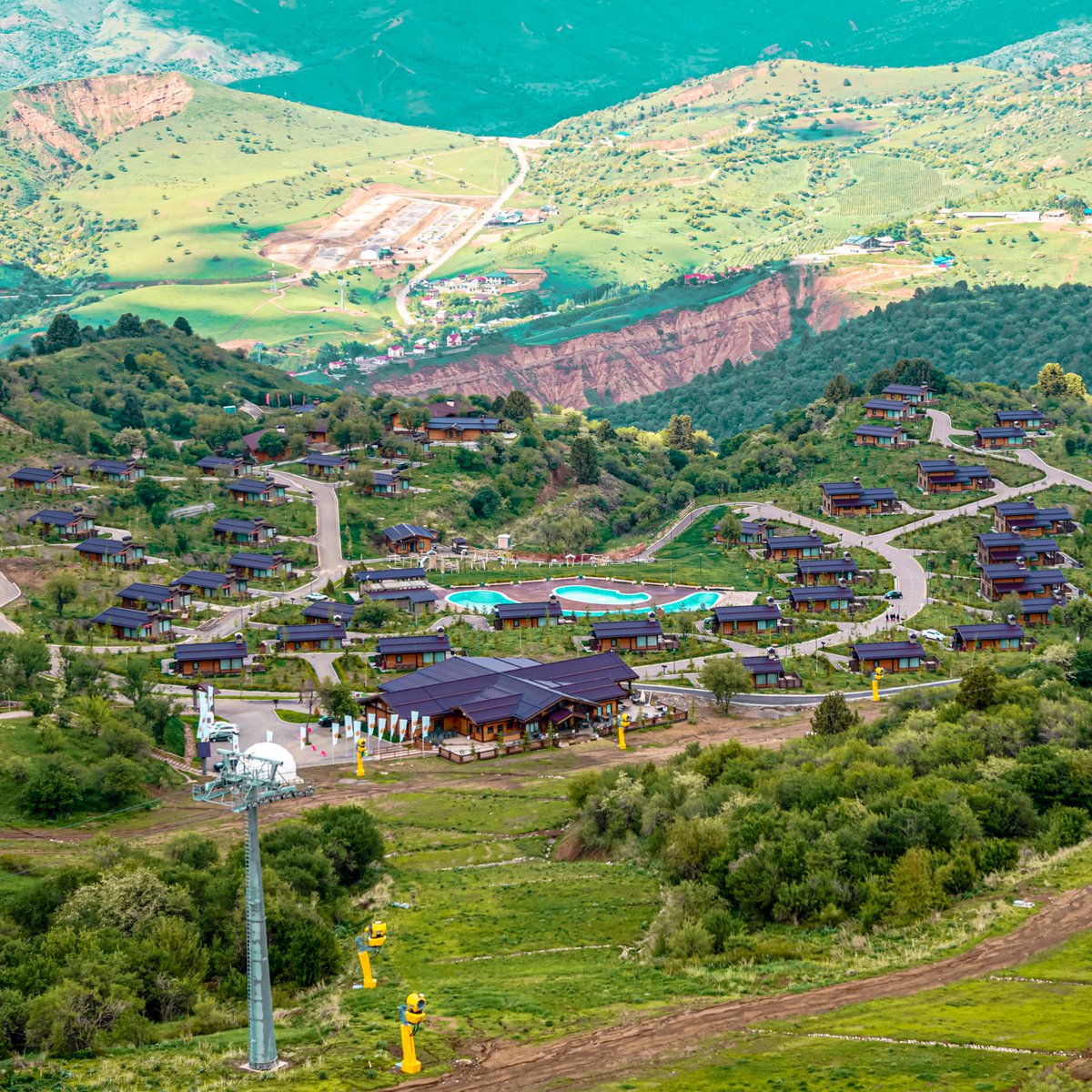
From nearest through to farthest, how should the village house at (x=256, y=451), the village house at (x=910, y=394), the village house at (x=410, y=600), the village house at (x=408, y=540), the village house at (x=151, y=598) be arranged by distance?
the village house at (x=151, y=598), the village house at (x=410, y=600), the village house at (x=408, y=540), the village house at (x=256, y=451), the village house at (x=910, y=394)

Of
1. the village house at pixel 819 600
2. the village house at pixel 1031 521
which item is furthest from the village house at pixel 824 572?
the village house at pixel 1031 521

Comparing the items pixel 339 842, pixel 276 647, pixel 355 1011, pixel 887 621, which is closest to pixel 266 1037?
pixel 355 1011

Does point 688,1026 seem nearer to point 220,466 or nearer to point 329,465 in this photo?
point 220,466

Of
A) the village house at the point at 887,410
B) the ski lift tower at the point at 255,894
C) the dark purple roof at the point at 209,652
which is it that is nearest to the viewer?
the ski lift tower at the point at 255,894

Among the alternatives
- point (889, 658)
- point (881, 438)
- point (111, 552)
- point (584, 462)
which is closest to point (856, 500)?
point (881, 438)

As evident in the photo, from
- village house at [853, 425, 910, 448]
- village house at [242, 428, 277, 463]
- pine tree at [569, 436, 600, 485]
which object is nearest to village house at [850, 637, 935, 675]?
village house at [853, 425, 910, 448]

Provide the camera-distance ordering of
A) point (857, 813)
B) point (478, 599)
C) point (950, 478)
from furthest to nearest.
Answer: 1. point (950, 478)
2. point (478, 599)
3. point (857, 813)

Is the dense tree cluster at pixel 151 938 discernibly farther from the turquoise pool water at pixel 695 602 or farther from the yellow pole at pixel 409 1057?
the turquoise pool water at pixel 695 602
